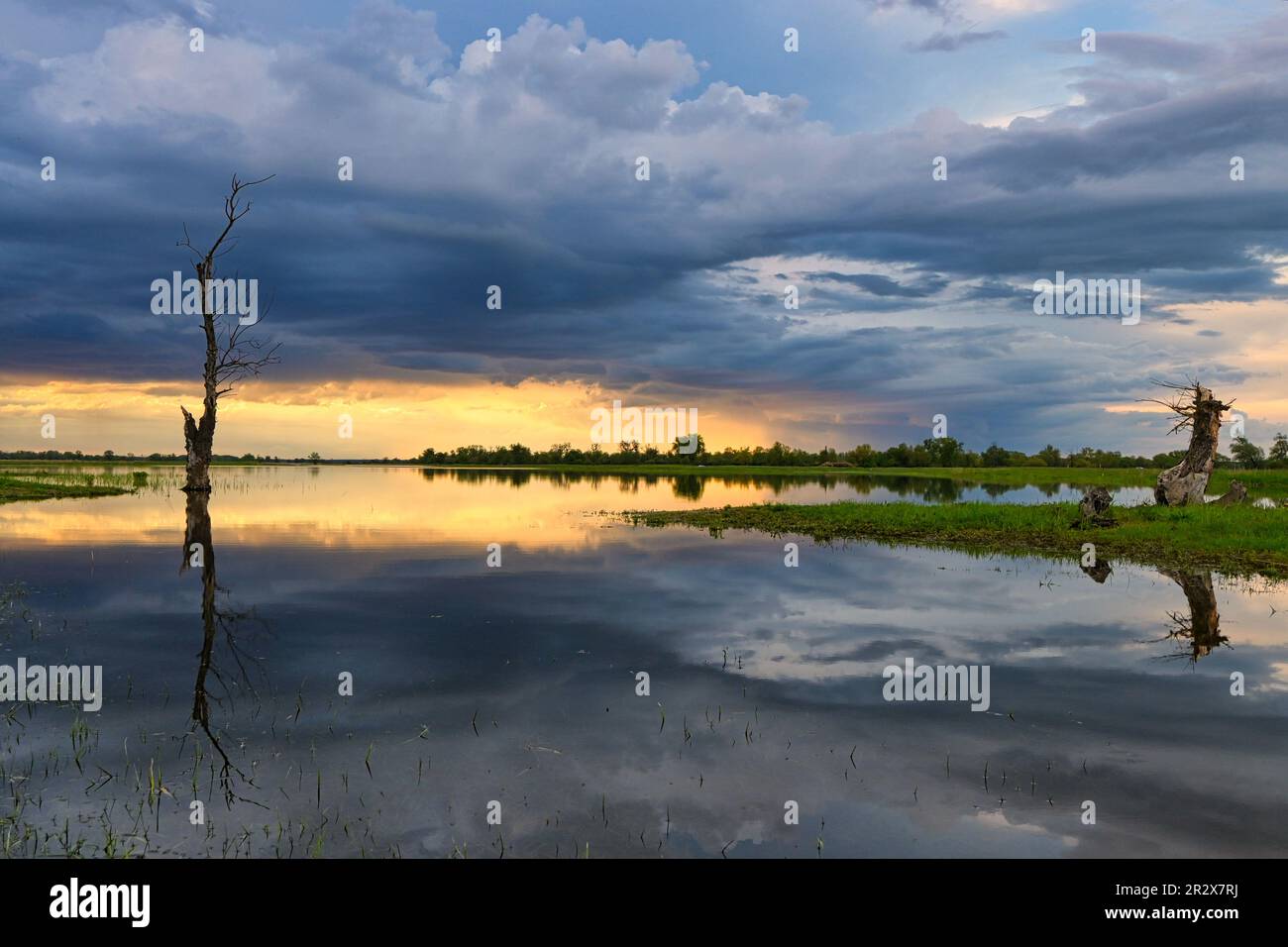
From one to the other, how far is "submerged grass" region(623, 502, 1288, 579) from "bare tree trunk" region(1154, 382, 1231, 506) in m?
3.37

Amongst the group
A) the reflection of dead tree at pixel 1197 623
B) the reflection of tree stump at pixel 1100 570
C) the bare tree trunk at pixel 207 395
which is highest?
the bare tree trunk at pixel 207 395

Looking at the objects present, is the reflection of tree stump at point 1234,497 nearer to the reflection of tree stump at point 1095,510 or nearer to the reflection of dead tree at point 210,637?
the reflection of tree stump at point 1095,510

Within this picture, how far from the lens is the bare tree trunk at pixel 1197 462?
3941 centimetres

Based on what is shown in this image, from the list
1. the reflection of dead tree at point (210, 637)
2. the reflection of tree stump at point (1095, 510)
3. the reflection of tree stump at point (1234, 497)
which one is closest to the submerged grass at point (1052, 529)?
the reflection of tree stump at point (1095, 510)

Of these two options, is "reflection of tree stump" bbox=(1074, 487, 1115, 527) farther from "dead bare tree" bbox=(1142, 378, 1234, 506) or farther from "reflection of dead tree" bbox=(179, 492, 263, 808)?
"reflection of dead tree" bbox=(179, 492, 263, 808)

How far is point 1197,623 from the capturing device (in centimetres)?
1730

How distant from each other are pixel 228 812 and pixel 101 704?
498cm

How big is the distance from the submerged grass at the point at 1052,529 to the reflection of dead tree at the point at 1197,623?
3407 millimetres

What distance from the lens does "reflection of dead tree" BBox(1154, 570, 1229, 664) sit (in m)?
15.2

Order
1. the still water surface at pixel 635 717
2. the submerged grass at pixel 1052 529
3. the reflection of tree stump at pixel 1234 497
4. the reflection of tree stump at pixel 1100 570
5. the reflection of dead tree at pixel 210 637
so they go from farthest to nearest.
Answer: the reflection of tree stump at pixel 1234 497, the submerged grass at pixel 1052 529, the reflection of tree stump at pixel 1100 570, the reflection of dead tree at pixel 210 637, the still water surface at pixel 635 717

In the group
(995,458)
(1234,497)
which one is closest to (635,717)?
(1234,497)

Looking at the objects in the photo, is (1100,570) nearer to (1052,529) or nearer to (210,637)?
(1052,529)
